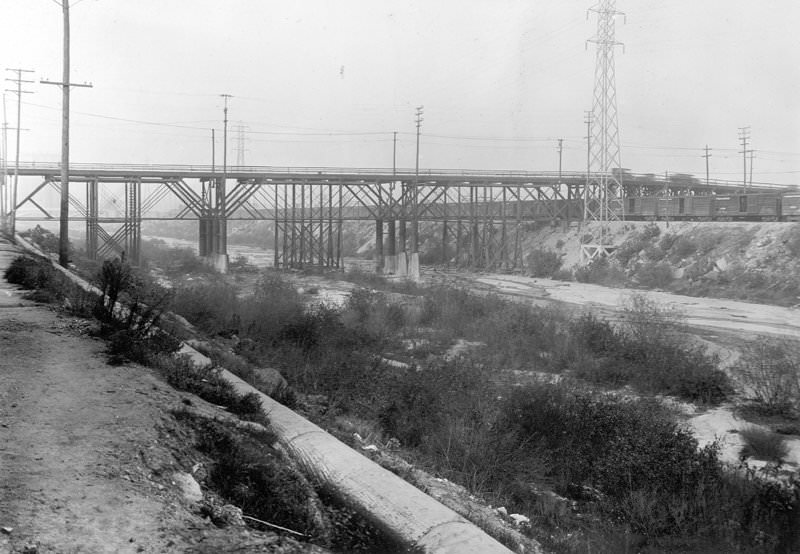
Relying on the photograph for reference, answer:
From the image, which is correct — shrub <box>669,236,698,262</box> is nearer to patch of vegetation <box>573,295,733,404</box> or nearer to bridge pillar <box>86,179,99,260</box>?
patch of vegetation <box>573,295,733,404</box>

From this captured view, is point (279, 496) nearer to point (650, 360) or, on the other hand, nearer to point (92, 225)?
point (650, 360)

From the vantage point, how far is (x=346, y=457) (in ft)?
17.9

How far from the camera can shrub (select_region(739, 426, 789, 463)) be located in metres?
9.21

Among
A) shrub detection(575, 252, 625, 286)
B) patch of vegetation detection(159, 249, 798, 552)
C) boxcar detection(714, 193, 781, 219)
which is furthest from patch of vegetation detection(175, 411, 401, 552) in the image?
boxcar detection(714, 193, 781, 219)

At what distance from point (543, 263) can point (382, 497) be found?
40.8 meters

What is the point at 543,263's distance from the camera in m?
44.5

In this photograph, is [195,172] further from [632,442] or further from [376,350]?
[632,442]

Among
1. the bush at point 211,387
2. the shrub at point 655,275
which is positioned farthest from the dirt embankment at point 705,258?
the bush at point 211,387

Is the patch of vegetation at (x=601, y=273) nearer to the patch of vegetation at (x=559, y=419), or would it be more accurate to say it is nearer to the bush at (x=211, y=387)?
the patch of vegetation at (x=559, y=419)

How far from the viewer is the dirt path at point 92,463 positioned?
3545 millimetres

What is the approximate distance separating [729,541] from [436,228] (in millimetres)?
60023

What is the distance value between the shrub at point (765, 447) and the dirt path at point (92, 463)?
731cm

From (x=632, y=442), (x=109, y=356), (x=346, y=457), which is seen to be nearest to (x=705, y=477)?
(x=632, y=442)

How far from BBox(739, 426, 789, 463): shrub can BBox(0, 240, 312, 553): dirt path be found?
7312 millimetres
